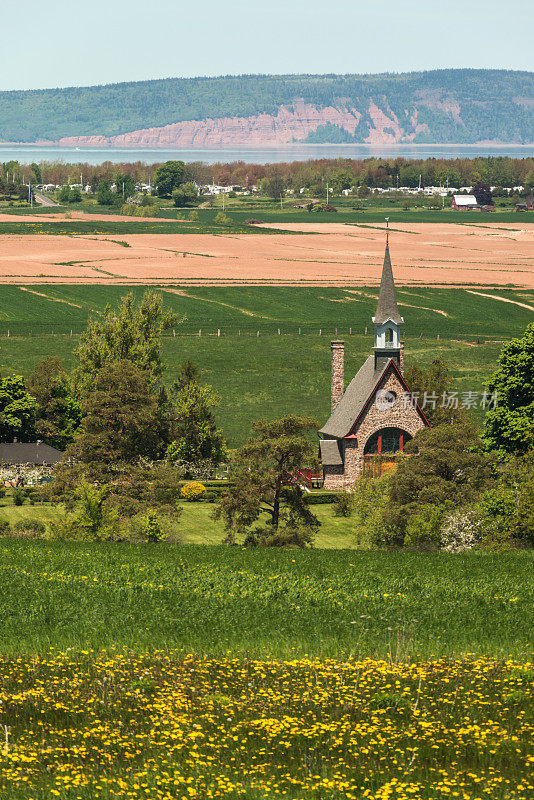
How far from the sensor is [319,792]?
1689 centimetres

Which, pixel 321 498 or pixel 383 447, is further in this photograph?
pixel 383 447

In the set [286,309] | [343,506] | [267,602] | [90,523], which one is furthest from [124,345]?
[286,309]

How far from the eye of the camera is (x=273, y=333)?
5285 inches

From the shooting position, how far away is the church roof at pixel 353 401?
74188 mm

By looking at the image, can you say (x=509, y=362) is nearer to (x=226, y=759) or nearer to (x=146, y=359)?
(x=146, y=359)

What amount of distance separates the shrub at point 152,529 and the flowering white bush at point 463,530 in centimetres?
1242

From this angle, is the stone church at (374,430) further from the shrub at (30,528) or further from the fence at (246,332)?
the fence at (246,332)

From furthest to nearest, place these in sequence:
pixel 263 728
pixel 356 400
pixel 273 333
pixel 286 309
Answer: pixel 286 309 → pixel 273 333 → pixel 356 400 → pixel 263 728

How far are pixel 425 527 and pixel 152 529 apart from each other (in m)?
12.4

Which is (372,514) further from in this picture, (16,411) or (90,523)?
(16,411)

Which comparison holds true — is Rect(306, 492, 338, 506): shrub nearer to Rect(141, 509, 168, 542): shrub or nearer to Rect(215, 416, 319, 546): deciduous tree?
Rect(215, 416, 319, 546): deciduous tree

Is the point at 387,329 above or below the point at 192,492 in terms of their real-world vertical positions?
above

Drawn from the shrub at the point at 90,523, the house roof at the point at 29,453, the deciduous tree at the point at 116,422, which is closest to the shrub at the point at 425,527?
the shrub at the point at 90,523

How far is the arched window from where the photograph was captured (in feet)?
243
